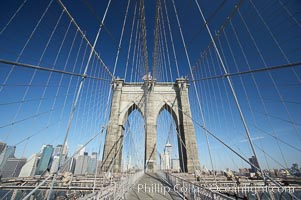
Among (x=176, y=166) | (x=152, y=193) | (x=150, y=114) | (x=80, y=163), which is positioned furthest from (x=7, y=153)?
(x=176, y=166)

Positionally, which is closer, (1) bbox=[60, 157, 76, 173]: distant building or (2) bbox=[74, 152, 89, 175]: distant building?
(1) bbox=[60, 157, 76, 173]: distant building

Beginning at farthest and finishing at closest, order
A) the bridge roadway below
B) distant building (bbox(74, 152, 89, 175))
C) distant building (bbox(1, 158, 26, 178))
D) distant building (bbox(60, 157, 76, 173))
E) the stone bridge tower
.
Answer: distant building (bbox(74, 152, 89, 175)) → the stone bridge tower → distant building (bbox(1, 158, 26, 178)) → the bridge roadway below → distant building (bbox(60, 157, 76, 173))

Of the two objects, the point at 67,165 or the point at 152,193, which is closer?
the point at 152,193

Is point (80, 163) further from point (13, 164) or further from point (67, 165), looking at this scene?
point (67, 165)

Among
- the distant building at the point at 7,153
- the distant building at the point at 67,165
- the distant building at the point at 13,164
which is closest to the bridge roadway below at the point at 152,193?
the distant building at the point at 67,165

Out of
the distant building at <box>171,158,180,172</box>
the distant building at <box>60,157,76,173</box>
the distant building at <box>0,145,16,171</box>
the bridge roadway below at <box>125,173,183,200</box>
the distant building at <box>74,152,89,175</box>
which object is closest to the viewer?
the distant building at <box>60,157,76,173</box>

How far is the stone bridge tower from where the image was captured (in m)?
12.9

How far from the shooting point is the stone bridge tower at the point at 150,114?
42.5 ft

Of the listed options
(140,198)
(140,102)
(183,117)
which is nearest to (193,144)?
(183,117)

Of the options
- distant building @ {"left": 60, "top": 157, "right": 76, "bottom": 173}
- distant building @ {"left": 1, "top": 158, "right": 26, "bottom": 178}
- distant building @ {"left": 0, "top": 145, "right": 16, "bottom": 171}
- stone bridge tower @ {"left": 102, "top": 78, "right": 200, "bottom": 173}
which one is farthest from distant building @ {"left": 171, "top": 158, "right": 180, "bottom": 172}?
distant building @ {"left": 0, "top": 145, "right": 16, "bottom": 171}

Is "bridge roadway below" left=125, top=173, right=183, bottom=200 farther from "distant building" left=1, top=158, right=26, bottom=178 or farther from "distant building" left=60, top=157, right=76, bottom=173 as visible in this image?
"distant building" left=1, top=158, right=26, bottom=178

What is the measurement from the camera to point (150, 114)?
1509 cm

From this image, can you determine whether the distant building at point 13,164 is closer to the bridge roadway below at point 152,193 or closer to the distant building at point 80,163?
the distant building at point 80,163

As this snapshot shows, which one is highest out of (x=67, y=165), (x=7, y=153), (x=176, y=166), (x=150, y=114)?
(x=150, y=114)
